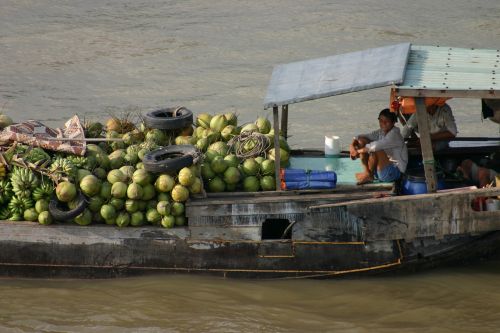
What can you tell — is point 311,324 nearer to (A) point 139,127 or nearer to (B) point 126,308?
(B) point 126,308

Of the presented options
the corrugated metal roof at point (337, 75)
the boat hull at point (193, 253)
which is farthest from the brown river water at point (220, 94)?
the corrugated metal roof at point (337, 75)

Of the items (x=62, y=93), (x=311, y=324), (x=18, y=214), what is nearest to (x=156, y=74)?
(x=62, y=93)

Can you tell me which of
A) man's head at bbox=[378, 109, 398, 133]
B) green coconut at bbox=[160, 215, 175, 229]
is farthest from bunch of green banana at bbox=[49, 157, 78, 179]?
man's head at bbox=[378, 109, 398, 133]

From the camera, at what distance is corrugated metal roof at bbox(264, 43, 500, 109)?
800cm

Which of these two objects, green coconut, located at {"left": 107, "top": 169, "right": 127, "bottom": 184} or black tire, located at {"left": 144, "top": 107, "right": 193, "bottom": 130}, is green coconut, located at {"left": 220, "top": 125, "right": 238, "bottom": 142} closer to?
black tire, located at {"left": 144, "top": 107, "right": 193, "bottom": 130}

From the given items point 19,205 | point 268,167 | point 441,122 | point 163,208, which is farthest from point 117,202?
point 441,122

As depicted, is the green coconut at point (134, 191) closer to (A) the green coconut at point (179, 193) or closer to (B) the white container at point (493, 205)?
(A) the green coconut at point (179, 193)

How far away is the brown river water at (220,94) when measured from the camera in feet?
27.6

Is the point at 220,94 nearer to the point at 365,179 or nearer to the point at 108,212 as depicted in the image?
the point at 365,179

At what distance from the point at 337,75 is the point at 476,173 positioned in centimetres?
180

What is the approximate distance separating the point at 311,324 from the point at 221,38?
10.3 metres

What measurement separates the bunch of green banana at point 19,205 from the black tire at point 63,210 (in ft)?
0.81

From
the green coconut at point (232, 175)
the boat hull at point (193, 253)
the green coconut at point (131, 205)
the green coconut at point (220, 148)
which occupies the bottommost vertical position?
the boat hull at point (193, 253)

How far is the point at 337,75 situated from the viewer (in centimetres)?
861
